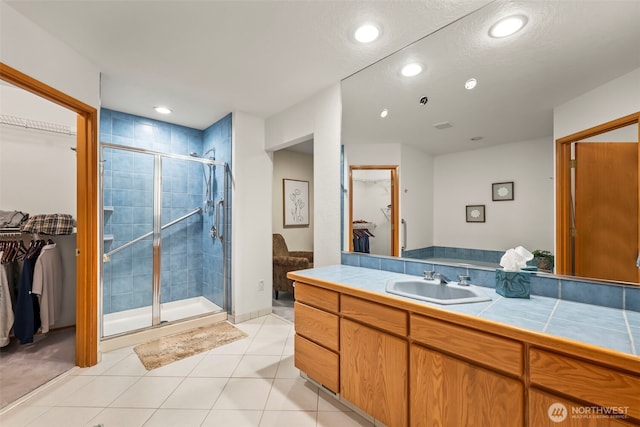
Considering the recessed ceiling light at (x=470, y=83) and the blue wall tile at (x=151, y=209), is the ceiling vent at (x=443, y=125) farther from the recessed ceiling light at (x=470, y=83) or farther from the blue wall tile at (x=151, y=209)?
the blue wall tile at (x=151, y=209)

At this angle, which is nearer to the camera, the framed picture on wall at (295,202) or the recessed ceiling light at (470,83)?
the recessed ceiling light at (470,83)

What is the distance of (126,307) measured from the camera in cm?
313

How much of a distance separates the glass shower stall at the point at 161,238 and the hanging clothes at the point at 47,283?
391 mm

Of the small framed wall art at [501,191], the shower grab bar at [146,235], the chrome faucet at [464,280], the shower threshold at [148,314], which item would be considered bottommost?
the shower threshold at [148,314]

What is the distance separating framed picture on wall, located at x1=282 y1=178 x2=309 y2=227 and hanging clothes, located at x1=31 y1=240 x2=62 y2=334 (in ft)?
9.19

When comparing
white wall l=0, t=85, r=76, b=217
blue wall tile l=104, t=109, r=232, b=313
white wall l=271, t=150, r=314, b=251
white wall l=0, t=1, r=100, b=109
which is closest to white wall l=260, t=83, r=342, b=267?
blue wall tile l=104, t=109, r=232, b=313

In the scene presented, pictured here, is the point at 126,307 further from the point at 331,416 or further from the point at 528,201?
the point at 528,201

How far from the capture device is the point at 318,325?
178cm

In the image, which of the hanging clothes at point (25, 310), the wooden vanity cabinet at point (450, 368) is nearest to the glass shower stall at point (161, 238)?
the hanging clothes at point (25, 310)

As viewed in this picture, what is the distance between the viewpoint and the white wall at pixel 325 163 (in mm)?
2410

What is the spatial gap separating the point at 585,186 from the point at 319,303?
5.32 feet

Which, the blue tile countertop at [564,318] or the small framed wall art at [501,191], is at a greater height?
the small framed wall art at [501,191]

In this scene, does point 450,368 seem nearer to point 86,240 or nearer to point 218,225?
point 86,240

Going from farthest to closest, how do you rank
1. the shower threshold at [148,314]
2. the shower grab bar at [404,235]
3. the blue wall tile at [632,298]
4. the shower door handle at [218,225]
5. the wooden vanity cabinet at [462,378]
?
the shower door handle at [218,225] < the shower threshold at [148,314] < the shower grab bar at [404,235] < the blue wall tile at [632,298] < the wooden vanity cabinet at [462,378]
